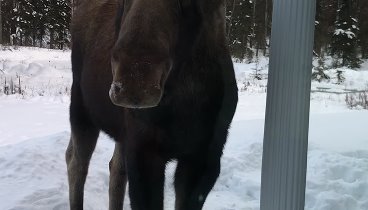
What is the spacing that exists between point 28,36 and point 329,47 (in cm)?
2117

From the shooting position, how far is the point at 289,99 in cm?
226

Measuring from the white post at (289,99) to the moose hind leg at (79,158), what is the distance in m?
1.64

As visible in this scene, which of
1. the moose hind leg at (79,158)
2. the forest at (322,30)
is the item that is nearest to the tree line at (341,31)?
the forest at (322,30)

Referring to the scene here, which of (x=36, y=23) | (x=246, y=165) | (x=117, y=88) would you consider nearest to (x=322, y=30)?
(x=117, y=88)

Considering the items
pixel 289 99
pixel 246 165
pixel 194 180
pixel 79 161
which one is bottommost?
pixel 246 165

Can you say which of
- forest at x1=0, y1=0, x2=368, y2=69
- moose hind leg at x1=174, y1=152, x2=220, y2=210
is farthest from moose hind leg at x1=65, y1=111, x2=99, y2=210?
forest at x1=0, y1=0, x2=368, y2=69

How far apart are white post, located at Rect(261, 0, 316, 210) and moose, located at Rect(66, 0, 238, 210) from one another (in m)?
0.24

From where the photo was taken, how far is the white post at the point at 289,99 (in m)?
2.23

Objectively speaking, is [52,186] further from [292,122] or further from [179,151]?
[292,122]

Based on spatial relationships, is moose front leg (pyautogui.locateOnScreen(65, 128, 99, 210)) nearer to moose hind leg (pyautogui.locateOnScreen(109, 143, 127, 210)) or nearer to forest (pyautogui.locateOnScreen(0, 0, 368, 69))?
moose hind leg (pyautogui.locateOnScreen(109, 143, 127, 210))

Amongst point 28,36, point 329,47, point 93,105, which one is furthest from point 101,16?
point 28,36

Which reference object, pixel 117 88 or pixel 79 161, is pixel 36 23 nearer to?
pixel 79 161

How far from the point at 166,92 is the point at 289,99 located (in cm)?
57

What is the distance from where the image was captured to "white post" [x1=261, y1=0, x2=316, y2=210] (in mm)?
2230
